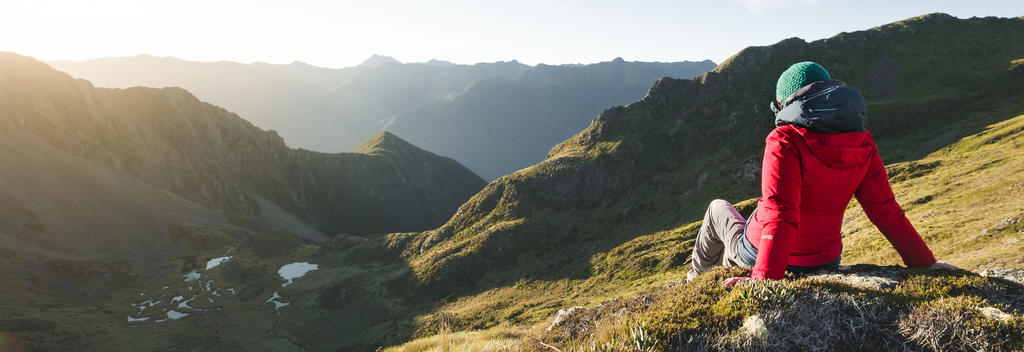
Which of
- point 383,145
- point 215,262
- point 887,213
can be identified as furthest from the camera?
point 383,145

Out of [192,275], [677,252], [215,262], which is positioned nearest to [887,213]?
[677,252]

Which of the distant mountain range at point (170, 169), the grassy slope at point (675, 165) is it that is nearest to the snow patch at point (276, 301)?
the grassy slope at point (675, 165)

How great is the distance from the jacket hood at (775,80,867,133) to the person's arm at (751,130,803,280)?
316 mm

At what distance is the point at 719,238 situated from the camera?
6902 millimetres

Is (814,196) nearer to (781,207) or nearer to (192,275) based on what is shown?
(781,207)

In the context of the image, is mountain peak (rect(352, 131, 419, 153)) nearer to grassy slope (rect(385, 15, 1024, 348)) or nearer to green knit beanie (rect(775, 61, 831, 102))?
grassy slope (rect(385, 15, 1024, 348))

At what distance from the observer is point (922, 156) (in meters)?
35.5

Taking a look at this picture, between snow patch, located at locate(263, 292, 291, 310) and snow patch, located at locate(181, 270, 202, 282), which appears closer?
snow patch, located at locate(263, 292, 291, 310)

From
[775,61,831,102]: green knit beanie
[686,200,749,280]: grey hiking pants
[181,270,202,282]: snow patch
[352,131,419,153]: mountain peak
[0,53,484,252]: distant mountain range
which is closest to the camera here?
[775,61,831,102]: green knit beanie

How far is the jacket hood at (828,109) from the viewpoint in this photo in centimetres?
439

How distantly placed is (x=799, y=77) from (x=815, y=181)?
131 centimetres

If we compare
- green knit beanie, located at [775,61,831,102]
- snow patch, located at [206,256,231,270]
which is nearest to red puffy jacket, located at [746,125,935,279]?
green knit beanie, located at [775,61,831,102]

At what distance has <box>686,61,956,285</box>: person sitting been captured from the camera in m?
4.49

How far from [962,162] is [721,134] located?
89.5 feet
